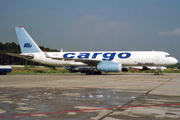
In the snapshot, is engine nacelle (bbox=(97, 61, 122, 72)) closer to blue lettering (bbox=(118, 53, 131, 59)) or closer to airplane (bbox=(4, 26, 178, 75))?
airplane (bbox=(4, 26, 178, 75))

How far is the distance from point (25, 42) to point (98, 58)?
14.0 meters

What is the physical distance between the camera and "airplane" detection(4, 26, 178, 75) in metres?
30.5

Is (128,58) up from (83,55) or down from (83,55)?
down

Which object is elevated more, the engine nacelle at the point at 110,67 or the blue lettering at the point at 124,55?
the blue lettering at the point at 124,55

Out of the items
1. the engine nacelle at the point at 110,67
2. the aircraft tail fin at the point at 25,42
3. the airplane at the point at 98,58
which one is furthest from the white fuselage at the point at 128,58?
the aircraft tail fin at the point at 25,42

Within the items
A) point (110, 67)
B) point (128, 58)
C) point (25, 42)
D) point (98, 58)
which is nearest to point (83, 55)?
point (98, 58)

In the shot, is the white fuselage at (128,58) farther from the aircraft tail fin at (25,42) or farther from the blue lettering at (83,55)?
the aircraft tail fin at (25,42)

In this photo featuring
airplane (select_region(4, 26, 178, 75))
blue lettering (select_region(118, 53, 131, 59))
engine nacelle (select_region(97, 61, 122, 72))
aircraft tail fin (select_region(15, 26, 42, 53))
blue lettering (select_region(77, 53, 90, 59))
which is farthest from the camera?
aircraft tail fin (select_region(15, 26, 42, 53))

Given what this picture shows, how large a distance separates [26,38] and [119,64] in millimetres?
17926

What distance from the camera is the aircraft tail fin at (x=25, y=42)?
36.1 metres

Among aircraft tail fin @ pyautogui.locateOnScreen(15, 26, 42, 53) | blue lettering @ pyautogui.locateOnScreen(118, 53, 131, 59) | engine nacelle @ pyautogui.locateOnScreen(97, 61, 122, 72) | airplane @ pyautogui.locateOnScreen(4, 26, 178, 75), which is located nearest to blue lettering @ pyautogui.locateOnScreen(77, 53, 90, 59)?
airplane @ pyautogui.locateOnScreen(4, 26, 178, 75)

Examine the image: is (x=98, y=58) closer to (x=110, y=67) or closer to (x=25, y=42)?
(x=110, y=67)

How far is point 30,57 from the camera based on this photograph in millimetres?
35844

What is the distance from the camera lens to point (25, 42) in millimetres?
36219
